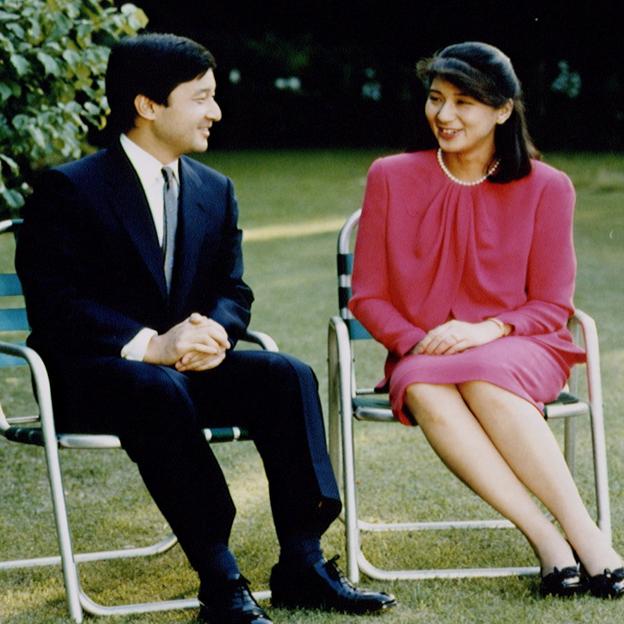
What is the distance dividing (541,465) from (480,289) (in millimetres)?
577

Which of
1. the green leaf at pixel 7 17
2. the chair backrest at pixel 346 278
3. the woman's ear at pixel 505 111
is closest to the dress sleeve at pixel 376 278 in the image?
the chair backrest at pixel 346 278

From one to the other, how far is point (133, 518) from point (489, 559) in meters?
1.15

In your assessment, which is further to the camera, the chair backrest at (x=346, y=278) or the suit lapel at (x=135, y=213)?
the chair backrest at (x=346, y=278)

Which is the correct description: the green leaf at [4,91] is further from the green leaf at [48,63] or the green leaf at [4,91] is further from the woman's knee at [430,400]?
→ the woman's knee at [430,400]

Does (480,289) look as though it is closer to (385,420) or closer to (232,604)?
(385,420)

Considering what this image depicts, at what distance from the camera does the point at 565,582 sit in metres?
3.37

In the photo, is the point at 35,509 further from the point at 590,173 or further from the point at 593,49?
the point at 593,49

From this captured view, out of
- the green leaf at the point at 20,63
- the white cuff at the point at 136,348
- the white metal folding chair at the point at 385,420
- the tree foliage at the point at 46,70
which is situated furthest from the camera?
the tree foliage at the point at 46,70

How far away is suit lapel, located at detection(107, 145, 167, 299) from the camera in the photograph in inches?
138

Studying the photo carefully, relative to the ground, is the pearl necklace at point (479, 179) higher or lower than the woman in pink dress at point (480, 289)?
higher

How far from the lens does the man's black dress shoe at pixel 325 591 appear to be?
3291mm

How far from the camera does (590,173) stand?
1719 centimetres

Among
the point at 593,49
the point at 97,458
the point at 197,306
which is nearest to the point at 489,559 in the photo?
the point at 197,306

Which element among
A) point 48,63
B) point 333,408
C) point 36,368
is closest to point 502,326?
point 333,408
